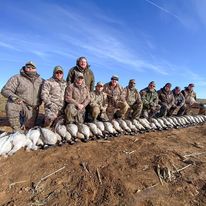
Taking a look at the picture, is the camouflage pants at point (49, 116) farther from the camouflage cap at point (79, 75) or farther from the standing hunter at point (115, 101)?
the standing hunter at point (115, 101)

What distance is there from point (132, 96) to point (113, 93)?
1.12 metres

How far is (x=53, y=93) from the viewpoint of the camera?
7.70m

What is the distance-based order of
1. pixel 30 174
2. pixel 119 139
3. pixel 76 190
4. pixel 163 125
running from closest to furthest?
pixel 76 190 → pixel 30 174 → pixel 119 139 → pixel 163 125

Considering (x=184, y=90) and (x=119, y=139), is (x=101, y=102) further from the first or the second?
(x=184, y=90)

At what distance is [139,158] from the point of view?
5602 millimetres

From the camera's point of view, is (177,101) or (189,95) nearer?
(177,101)

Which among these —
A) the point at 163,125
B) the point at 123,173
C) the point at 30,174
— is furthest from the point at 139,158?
the point at 163,125

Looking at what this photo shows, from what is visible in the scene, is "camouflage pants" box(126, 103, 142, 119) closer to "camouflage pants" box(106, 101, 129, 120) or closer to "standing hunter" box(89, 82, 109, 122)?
"camouflage pants" box(106, 101, 129, 120)

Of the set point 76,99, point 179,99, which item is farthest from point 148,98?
point 76,99

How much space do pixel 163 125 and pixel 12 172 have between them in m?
6.50

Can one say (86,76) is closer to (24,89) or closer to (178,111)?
(24,89)

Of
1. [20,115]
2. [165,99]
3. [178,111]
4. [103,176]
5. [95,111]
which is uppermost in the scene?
[165,99]

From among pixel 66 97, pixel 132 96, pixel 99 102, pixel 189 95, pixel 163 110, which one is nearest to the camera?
pixel 66 97

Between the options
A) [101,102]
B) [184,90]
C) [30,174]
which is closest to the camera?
[30,174]
